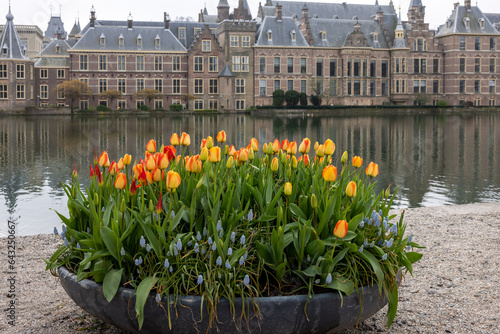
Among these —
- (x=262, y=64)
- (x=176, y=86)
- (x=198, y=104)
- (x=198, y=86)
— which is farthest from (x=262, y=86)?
(x=176, y=86)

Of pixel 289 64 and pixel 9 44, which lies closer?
pixel 9 44

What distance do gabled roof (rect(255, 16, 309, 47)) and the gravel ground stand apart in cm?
5438

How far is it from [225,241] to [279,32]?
58583 mm

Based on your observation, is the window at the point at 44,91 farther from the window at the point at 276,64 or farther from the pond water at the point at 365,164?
the pond water at the point at 365,164

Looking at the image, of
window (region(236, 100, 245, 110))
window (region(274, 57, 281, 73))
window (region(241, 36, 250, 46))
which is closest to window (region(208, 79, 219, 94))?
window (region(236, 100, 245, 110))

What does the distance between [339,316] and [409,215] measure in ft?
15.4

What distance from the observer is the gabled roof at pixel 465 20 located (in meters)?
62.9

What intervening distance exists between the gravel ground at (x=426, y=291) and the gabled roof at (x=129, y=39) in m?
53.2

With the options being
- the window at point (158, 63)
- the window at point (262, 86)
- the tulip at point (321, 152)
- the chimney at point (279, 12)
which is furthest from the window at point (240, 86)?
the tulip at point (321, 152)

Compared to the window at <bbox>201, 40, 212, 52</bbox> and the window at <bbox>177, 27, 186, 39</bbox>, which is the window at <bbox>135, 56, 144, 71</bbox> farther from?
the window at <bbox>201, 40, 212, 52</bbox>

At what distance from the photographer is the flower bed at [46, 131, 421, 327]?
9.80 feet

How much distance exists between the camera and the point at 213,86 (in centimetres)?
5872

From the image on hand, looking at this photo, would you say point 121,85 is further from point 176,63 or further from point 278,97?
point 278,97

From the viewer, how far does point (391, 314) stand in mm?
3258
